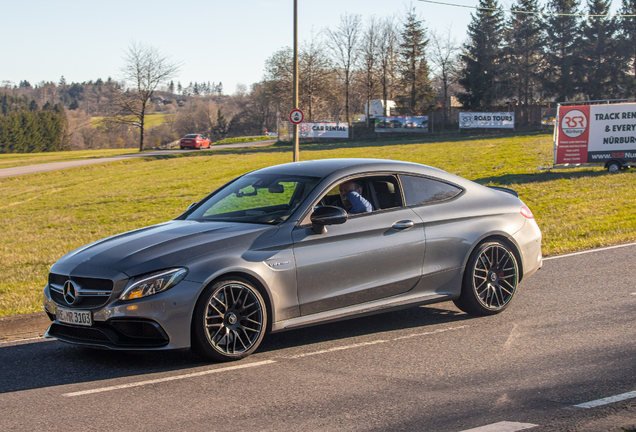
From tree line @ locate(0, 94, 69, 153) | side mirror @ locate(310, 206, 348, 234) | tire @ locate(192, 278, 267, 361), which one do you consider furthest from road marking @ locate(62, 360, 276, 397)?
tree line @ locate(0, 94, 69, 153)

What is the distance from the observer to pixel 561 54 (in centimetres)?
6150

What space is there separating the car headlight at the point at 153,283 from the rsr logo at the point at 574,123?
69.3ft

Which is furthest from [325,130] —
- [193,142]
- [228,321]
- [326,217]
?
[228,321]

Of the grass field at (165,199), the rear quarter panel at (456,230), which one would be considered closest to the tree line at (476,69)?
the grass field at (165,199)

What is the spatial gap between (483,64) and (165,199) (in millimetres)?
48904

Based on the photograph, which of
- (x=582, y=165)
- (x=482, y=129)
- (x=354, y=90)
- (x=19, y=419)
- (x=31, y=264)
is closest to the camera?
(x=19, y=419)

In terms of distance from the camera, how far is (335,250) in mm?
5637

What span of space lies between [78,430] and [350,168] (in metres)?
3.42

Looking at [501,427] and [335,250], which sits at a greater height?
[335,250]

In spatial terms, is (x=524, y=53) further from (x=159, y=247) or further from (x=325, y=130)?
(x=159, y=247)

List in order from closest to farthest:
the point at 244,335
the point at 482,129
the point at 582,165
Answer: the point at 244,335, the point at 582,165, the point at 482,129

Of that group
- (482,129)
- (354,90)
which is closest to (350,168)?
(482,129)

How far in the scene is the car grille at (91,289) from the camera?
4.96 metres

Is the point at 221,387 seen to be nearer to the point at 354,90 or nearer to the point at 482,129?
the point at 482,129
